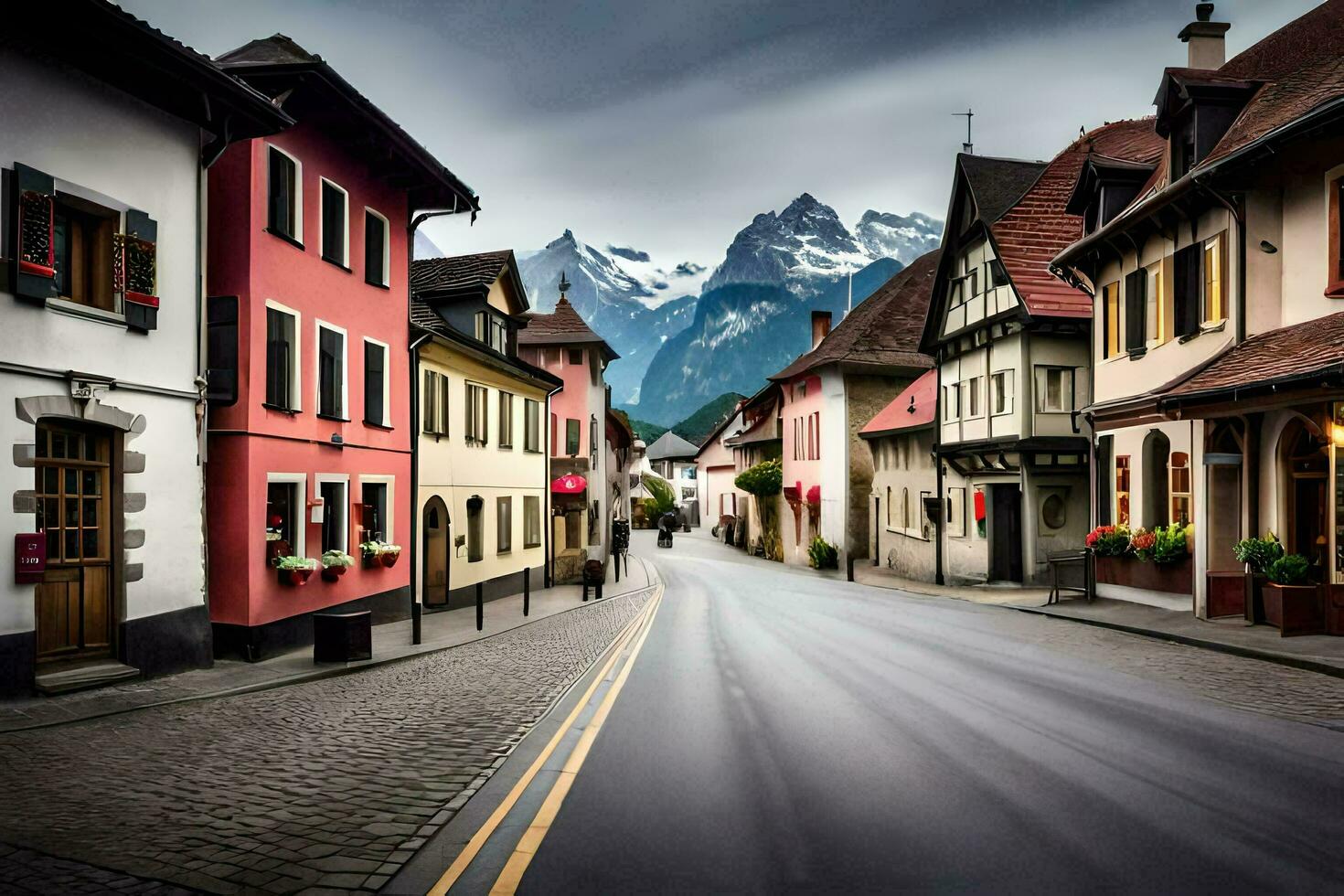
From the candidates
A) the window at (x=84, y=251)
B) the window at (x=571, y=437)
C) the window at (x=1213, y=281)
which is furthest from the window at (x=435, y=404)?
the window at (x=571, y=437)

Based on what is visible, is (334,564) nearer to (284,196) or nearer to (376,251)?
(284,196)

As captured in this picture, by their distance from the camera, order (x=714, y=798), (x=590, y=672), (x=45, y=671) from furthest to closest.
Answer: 1. (x=590, y=672)
2. (x=45, y=671)
3. (x=714, y=798)

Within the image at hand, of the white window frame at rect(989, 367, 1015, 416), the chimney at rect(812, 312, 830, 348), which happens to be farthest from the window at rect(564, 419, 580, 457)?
the chimney at rect(812, 312, 830, 348)

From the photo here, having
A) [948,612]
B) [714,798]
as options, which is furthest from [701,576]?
[714,798]

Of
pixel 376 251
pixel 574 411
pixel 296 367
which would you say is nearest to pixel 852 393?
pixel 574 411

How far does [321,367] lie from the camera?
59.7 feet

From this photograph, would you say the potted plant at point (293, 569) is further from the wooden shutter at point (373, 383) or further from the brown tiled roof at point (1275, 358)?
the brown tiled roof at point (1275, 358)

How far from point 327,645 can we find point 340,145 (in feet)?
31.4

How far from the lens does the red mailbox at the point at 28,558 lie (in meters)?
11.0

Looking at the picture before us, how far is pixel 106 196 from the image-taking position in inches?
491

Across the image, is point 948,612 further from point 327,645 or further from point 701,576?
point 701,576

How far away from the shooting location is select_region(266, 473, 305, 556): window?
1628 cm

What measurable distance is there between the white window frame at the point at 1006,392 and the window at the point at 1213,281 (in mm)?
10241

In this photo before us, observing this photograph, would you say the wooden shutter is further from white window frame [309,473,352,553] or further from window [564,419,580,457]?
window [564,419,580,457]
